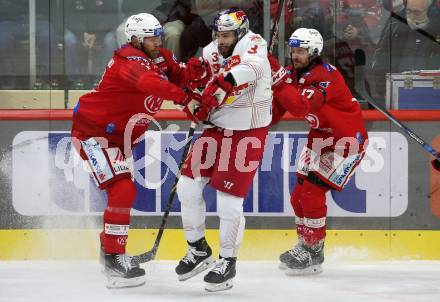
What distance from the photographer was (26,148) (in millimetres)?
5836

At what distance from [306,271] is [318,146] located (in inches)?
25.8

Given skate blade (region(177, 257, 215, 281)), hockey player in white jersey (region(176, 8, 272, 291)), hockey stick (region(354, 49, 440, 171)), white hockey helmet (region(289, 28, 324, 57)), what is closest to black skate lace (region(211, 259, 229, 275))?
hockey player in white jersey (region(176, 8, 272, 291))

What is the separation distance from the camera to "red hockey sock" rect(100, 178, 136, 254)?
5.01 m

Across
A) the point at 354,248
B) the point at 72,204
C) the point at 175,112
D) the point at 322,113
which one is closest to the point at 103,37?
the point at 175,112

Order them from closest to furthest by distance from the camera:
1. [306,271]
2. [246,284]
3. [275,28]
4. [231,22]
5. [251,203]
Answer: [231,22]
[246,284]
[306,271]
[275,28]
[251,203]

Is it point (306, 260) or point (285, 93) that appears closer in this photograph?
point (285, 93)

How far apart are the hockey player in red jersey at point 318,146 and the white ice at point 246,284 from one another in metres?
0.18

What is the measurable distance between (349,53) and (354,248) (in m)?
1.09

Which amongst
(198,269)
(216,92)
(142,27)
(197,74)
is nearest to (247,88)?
(216,92)

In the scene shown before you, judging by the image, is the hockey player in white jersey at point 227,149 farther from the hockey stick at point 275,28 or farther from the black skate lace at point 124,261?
the hockey stick at point 275,28

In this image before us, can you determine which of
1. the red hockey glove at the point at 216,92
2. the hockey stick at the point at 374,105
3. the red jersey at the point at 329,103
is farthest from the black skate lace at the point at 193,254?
the hockey stick at the point at 374,105

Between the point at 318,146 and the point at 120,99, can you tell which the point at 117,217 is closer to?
the point at 120,99

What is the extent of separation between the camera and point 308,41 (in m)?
5.35

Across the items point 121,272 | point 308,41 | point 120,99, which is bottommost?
point 121,272
